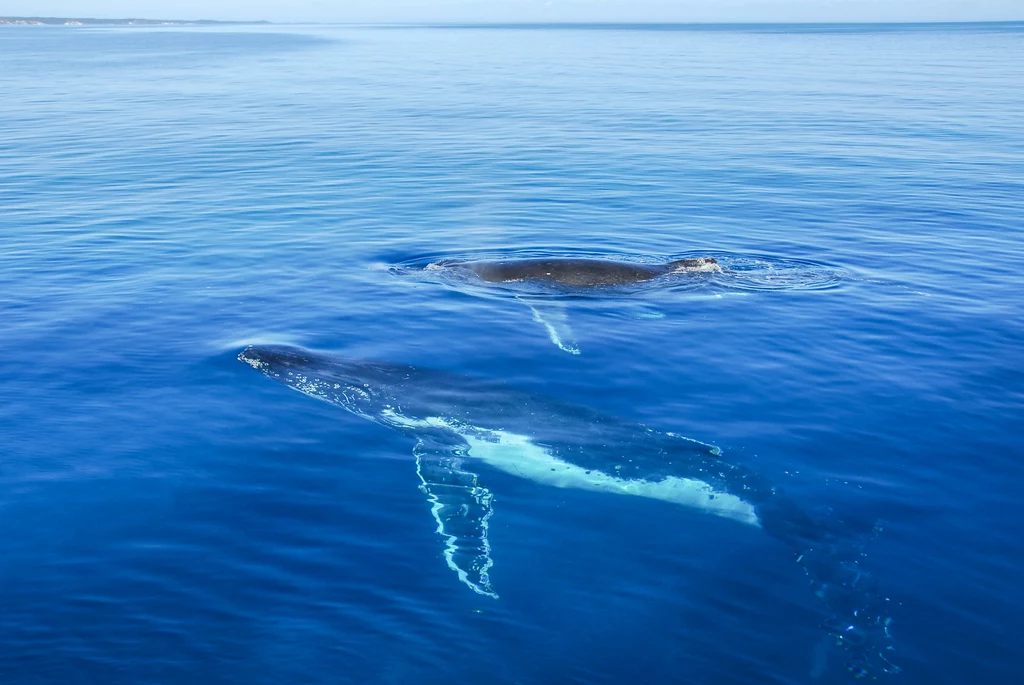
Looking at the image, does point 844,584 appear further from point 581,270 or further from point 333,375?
point 581,270

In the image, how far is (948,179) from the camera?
40375 millimetres

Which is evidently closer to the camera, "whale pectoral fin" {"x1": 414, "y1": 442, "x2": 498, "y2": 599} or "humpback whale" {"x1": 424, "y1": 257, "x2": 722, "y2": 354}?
"whale pectoral fin" {"x1": 414, "y1": 442, "x2": 498, "y2": 599}

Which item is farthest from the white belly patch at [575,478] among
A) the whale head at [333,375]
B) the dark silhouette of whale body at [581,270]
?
the dark silhouette of whale body at [581,270]

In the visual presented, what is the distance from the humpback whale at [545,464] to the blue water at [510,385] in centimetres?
34

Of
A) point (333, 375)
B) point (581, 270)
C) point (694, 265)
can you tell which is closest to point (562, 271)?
point (581, 270)

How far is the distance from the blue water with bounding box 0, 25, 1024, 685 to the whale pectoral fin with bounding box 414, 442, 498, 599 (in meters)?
0.28

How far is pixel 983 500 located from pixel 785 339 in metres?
7.52

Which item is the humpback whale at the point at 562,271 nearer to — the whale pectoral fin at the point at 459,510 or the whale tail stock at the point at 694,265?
the whale tail stock at the point at 694,265

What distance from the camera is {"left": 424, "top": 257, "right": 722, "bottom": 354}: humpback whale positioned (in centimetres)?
2486

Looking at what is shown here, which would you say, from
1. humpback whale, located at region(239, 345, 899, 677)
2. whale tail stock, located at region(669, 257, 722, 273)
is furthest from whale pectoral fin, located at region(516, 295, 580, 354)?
whale tail stock, located at region(669, 257, 722, 273)

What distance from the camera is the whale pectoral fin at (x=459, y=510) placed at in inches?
511

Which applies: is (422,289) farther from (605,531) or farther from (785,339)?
(605,531)

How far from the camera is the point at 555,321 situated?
22906mm

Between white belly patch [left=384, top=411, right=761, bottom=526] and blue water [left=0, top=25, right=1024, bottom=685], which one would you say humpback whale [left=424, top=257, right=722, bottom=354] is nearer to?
blue water [left=0, top=25, right=1024, bottom=685]
